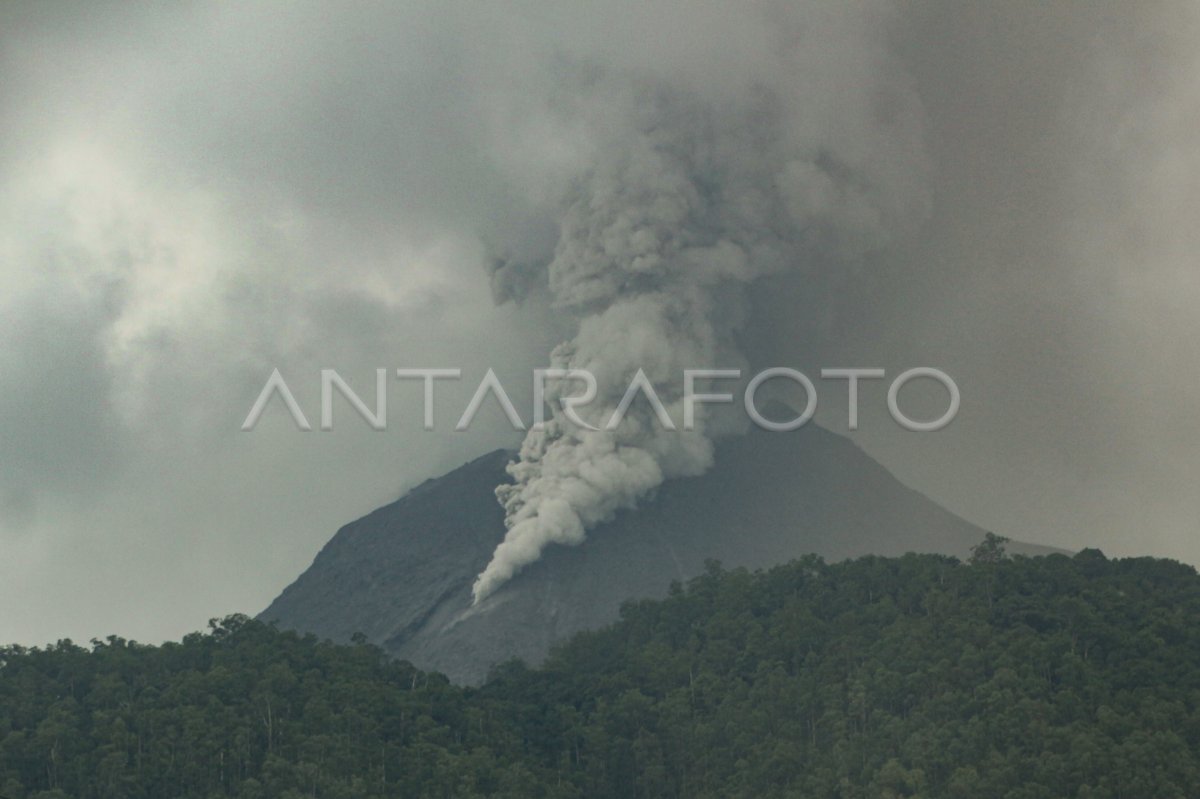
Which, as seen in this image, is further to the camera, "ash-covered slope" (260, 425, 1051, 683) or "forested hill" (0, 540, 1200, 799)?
"ash-covered slope" (260, 425, 1051, 683)

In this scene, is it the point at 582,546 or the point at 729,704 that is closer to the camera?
the point at 729,704

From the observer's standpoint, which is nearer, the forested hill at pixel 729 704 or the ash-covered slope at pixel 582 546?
the forested hill at pixel 729 704

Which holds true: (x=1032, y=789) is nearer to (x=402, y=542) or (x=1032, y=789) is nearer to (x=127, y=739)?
(x=127, y=739)

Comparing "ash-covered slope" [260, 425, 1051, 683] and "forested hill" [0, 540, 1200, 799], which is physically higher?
"ash-covered slope" [260, 425, 1051, 683]

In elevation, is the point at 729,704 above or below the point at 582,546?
below

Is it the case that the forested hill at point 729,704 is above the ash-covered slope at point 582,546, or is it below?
below
